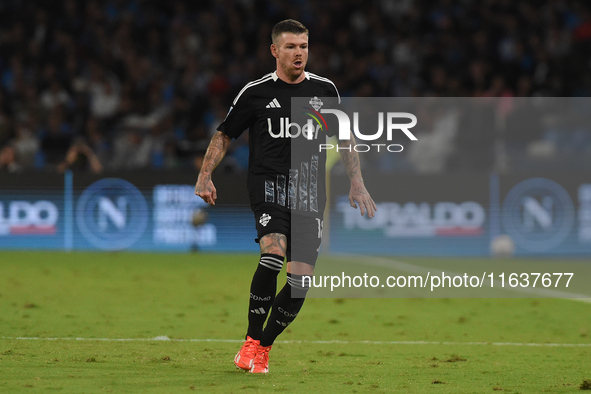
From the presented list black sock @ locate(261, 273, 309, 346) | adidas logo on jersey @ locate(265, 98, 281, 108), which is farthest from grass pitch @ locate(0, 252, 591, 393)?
adidas logo on jersey @ locate(265, 98, 281, 108)

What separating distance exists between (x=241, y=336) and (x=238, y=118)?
96.9 inches

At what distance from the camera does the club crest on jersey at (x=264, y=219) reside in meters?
6.13

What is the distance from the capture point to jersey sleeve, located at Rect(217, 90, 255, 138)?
20.9 ft

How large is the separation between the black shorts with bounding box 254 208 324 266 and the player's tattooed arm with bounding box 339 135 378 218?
35cm

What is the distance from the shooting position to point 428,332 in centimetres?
859

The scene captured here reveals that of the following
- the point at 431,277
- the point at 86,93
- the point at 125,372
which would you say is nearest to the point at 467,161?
the point at 431,277

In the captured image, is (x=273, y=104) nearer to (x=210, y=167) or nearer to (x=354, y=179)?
(x=210, y=167)

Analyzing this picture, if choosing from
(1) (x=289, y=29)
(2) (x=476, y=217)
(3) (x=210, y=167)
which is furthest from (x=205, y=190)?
(2) (x=476, y=217)

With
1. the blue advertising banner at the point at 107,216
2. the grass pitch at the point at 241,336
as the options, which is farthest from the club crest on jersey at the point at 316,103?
the blue advertising banner at the point at 107,216

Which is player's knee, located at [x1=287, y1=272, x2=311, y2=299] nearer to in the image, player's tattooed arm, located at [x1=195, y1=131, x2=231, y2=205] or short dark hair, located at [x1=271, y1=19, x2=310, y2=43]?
player's tattooed arm, located at [x1=195, y1=131, x2=231, y2=205]

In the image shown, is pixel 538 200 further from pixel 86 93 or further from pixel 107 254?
pixel 86 93

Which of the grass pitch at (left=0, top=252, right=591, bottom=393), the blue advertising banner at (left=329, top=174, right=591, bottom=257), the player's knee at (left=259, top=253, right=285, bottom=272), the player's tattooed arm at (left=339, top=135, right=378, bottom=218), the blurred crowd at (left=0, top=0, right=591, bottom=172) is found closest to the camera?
the grass pitch at (left=0, top=252, right=591, bottom=393)

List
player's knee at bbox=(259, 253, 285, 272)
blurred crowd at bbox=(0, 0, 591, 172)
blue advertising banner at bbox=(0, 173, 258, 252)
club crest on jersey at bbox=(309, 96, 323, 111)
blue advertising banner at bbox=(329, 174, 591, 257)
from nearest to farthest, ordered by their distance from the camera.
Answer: player's knee at bbox=(259, 253, 285, 272) → club crest on jersey at bbox=(309, 96, 323, 111) → blue advertising banner at bbox=(329, 174, 591, 257) → blue advertising banner at bbox=(0, 173, 258, 252) → blurred crowd at bbox=(0, 0, 591, 172)

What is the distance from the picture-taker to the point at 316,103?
642cm
